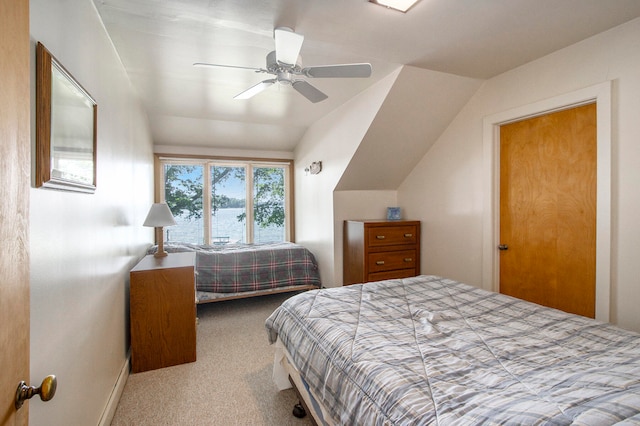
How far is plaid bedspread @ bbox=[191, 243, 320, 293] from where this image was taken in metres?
3.59

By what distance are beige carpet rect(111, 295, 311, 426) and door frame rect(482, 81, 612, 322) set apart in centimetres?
209

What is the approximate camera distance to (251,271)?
148 inches

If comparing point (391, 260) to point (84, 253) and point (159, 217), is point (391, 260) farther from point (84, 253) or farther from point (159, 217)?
Result: point (84, 253)

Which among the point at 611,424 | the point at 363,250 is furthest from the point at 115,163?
the point at 611,424

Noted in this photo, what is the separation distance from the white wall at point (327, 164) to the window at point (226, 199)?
37 centimetres

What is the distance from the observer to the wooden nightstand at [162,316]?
2.33 meters

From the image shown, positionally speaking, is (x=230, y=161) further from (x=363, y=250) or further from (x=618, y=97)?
(x=618, y=97)

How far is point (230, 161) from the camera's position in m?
4.95

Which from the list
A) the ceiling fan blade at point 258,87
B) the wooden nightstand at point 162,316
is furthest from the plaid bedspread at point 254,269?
the ceiling fan blade at point 258,87

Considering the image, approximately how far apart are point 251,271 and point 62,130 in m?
2.80

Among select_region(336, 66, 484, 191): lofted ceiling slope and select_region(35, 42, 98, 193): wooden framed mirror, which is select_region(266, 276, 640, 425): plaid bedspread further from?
select_region(336, 66, 484, 191): lofted ceiling slope

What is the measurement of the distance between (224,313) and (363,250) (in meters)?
1.80

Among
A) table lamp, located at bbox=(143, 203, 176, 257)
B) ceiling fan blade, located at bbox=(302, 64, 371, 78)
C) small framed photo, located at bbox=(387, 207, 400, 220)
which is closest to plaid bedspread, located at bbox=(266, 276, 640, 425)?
ceiling fan blade, located at bbox=(302, 64, 371, 78)

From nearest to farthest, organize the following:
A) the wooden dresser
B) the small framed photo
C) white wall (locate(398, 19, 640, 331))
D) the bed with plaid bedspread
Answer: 1. white wall (locate(398, 19, 640, 331))
2. the wooden dresser
3. the bed with plaid bedspread
4. the small framed photo
